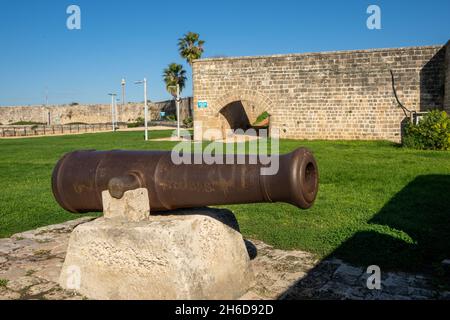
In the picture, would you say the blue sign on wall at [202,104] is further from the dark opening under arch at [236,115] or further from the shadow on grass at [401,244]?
the shadow on grass at [401,244]

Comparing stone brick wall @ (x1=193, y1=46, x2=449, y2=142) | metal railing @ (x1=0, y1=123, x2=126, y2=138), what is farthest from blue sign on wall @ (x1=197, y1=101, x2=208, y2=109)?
metal railing @ (x1=0, y1=123, x2=126, y2=138)

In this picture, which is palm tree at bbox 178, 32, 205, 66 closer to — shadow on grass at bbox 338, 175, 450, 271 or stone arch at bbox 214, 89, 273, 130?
stone arch at bbox 214, 89, 273, 130

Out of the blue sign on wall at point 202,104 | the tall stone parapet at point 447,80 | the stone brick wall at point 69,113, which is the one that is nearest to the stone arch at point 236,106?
the blue sign on wall at point 202,104

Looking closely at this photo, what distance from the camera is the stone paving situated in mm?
3309

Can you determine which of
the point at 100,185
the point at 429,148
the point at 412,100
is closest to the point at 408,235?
the point at 100,185

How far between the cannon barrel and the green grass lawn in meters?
1.69

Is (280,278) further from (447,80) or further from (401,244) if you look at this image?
(447,80)

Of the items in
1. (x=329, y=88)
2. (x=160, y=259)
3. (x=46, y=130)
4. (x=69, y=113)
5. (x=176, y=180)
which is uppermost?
(x=69, y=113)

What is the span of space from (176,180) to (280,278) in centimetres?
134

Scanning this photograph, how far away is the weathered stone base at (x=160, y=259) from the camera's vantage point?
2852 mm

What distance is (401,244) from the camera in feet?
14.6

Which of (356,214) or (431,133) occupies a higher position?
(431,133)

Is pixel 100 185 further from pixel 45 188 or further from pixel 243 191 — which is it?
pixel 45 188

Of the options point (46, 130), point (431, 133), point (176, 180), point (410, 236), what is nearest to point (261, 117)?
point (431, 133)
